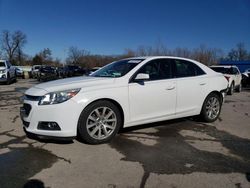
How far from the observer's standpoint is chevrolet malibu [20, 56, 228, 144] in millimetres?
4469

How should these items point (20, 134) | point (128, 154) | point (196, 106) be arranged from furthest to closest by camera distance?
point (196, 106) < point (20, 134) < point (128, 154)

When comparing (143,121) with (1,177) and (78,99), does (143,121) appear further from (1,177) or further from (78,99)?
(1,177)

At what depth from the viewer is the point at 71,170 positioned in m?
3.72

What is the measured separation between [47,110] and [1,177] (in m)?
1.27

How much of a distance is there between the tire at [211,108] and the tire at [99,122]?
237 cm

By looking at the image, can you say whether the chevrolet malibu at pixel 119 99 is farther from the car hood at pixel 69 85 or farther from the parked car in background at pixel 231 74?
the parked car in background at pixel 231 74

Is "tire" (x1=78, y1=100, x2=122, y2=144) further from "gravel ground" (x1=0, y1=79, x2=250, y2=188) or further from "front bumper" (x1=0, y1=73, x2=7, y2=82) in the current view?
"front bumper" (x1=0, y1=73, x2=7, y2=82)

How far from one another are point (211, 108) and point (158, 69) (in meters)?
1.84

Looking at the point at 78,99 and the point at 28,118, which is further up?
the point at 78,99

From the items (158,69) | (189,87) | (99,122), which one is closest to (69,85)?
(99,122)

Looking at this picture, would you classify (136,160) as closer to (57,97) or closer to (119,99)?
(119,99)

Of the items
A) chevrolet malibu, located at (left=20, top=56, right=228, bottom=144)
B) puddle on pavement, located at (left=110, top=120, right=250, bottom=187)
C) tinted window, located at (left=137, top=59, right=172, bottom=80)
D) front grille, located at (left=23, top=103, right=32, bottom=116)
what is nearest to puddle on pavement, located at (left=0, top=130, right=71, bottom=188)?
chevrolet malibu, located at (left=20, top=56, right=228, bottom=144)

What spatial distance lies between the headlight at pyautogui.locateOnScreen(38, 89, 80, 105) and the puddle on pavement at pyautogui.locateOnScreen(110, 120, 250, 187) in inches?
45.9

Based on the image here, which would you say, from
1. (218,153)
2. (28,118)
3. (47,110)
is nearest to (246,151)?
(218,153)
